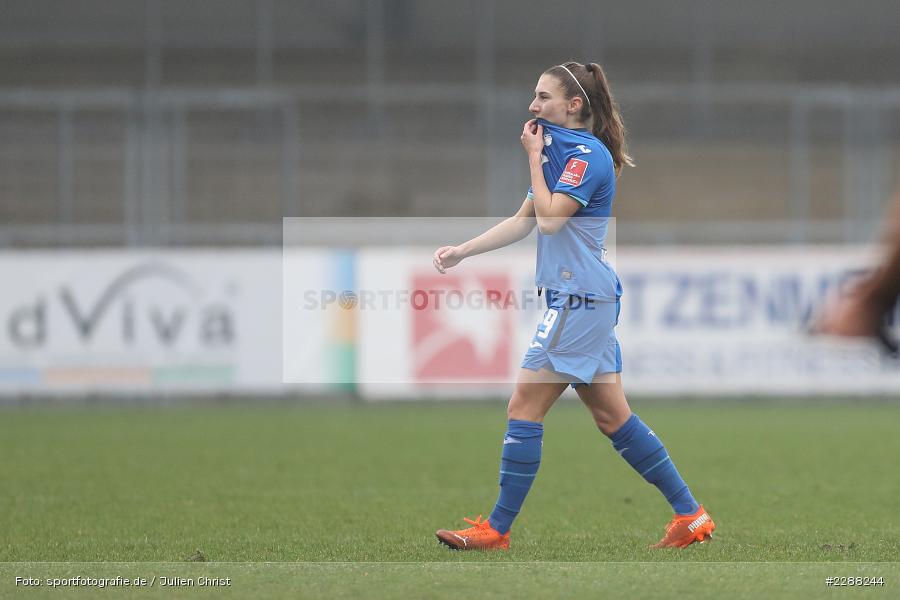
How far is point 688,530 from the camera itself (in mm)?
6199

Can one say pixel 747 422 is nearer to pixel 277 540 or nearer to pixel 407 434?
pixel 407 434

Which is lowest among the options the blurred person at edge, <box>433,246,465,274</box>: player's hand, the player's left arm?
<box>433,246,465,274</box>: player's hand

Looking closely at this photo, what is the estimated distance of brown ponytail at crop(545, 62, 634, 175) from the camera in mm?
5984

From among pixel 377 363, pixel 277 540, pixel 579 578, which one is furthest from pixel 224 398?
pixel 579 578

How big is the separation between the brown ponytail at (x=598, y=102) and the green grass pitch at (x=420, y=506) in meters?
1.77

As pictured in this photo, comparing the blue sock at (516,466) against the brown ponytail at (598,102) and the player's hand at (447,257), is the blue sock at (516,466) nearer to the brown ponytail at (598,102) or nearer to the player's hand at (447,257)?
the player's hand at (447,257)

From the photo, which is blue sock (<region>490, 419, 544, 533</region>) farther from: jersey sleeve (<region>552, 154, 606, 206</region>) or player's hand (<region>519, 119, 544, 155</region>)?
player's hand (<region>519, 119, 544, 155</region>)

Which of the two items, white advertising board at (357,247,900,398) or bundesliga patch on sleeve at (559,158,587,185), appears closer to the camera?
bundesliga patch on sleeve at (559,158,587,185)

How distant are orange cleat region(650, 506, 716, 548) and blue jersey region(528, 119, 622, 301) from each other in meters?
1.05

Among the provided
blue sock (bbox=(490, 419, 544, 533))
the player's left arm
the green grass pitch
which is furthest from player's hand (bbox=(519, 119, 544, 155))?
the green grass pitch

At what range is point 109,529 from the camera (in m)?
7.14

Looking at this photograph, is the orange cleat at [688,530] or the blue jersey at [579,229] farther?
the orange cleat at [688,530]

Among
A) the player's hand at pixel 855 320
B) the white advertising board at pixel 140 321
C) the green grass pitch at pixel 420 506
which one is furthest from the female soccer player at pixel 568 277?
the white advertising board at pixel 140 321

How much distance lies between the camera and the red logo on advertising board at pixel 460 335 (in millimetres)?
16359
